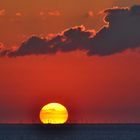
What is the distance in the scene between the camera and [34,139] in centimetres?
13462

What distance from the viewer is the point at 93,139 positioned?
13925cm

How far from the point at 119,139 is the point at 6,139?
2001 centimetres

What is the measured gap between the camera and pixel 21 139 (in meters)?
133

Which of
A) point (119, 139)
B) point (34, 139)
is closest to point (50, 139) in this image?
point (34, 139)

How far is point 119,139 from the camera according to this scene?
13300 centimetres

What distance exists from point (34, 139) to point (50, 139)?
376 centimetres

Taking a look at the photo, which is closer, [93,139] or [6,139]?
[6,139]

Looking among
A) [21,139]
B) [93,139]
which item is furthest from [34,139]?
[93,139]

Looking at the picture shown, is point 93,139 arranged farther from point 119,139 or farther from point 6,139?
point 6,139

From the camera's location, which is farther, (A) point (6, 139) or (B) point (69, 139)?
(B) point (69, 139)

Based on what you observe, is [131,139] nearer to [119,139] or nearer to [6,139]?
[119,139]

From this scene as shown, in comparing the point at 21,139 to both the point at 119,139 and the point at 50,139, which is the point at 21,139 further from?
the point at 119,139

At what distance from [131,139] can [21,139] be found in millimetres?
19935

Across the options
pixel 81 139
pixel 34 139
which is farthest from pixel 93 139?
pixel 34 139
